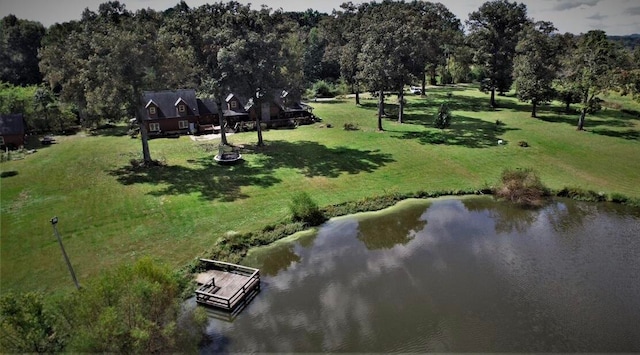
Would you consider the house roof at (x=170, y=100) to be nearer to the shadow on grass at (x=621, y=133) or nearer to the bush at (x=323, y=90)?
the bush at (x=323, y=90)

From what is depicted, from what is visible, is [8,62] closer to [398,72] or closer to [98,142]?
[98,142]

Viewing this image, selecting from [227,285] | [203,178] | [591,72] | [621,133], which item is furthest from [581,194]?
[203,178]

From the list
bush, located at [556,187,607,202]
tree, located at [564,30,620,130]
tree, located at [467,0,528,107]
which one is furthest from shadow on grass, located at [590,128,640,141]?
bush, located at [556,187,607,202]

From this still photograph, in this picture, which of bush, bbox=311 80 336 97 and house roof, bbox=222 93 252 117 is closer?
house roof, bbox=222 93 252 117

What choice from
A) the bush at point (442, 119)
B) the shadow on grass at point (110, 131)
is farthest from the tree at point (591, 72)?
the shadow on grass at point (110, 131)

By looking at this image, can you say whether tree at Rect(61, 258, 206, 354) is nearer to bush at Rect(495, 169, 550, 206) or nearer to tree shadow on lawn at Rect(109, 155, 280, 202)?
tree shadow on lawn at Rect(109, 155, 280, 202)

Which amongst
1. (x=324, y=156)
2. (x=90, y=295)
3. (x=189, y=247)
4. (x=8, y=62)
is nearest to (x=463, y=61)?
(x=324, y=156)

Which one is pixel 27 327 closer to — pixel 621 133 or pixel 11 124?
pixel 11 124
